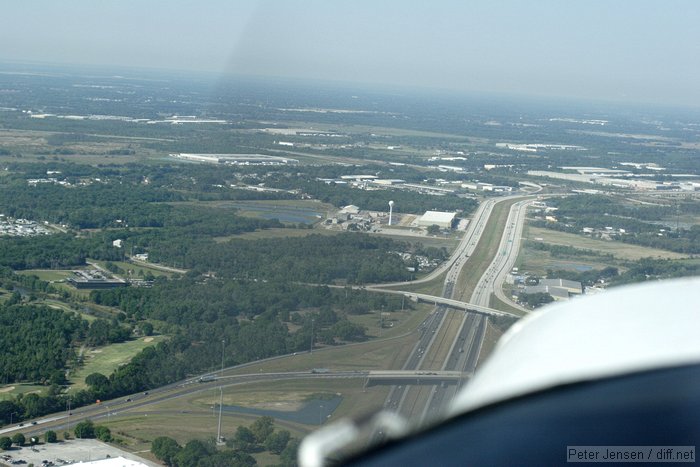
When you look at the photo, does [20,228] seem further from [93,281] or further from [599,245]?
[599,245]

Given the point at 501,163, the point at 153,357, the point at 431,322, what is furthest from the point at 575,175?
the point at 153,357

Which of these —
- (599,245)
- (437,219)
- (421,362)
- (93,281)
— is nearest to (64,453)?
(421,362)

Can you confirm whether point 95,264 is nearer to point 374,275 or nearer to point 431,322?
point 374,275

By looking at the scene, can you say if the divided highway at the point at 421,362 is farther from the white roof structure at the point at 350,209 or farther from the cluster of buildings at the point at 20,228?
the cluster of buildings at the point at 20,228

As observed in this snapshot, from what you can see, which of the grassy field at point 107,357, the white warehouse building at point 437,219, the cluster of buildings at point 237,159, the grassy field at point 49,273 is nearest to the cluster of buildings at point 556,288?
the grassy field at point 107,357

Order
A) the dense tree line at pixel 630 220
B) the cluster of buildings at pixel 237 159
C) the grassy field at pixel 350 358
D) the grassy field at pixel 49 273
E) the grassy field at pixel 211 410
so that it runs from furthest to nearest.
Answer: the cluster of buildings at pixel 237 159 → the dense tree line at pixel 630 220 → the grassy field at pixel 49 273 → the grassy field at pixel 350 358 → the grassy field at pixel 211 410
